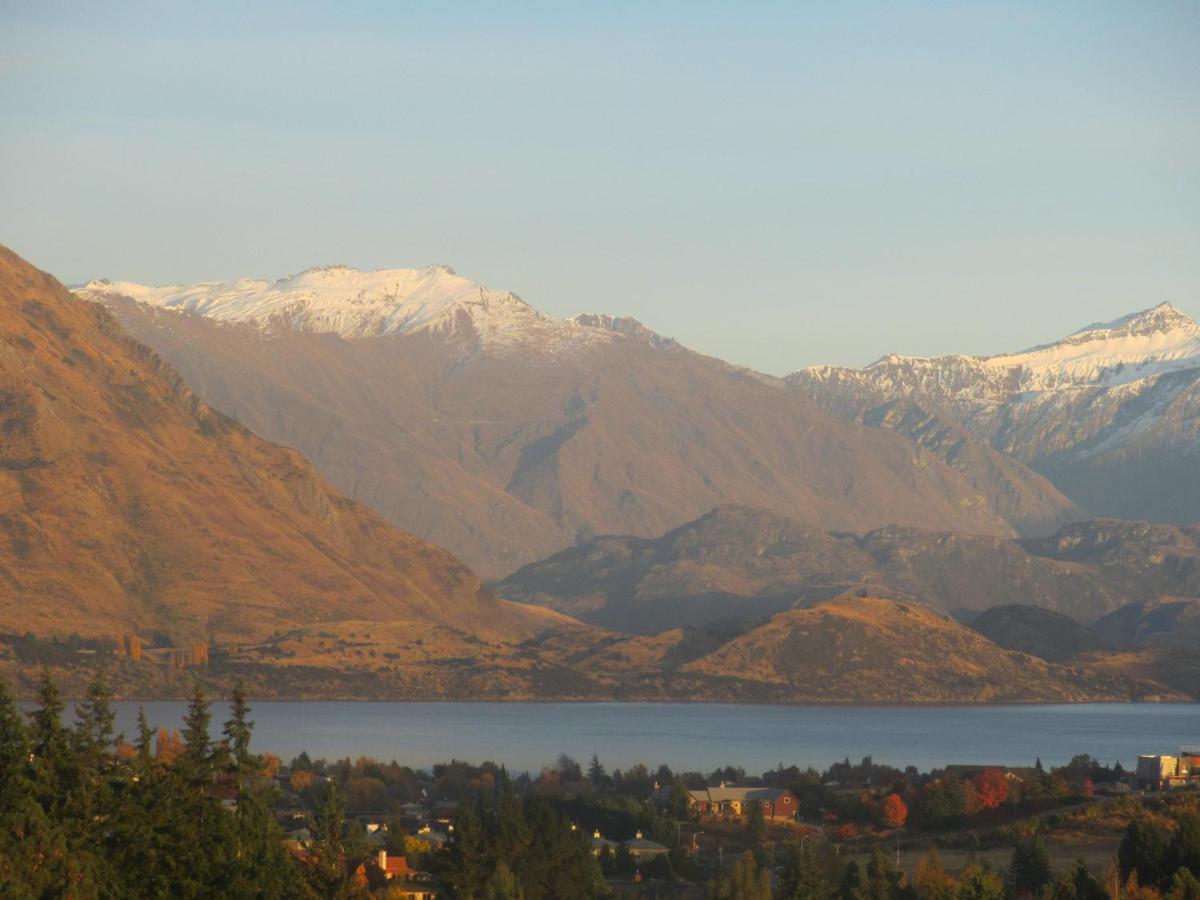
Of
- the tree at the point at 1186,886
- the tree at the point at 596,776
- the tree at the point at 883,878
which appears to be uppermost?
the tree at the point at 596,776

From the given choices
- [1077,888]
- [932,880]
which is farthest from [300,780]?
[1077,888]

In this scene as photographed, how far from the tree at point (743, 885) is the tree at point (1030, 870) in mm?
11123

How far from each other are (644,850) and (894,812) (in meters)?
20.7

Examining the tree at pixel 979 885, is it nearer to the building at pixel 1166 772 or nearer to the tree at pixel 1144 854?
the tree at pixel 1144 854

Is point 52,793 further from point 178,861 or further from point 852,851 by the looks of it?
point 852,851

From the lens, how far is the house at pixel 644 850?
13024 cm

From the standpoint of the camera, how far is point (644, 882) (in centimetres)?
12194

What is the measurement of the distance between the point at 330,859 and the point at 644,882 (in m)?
52.5

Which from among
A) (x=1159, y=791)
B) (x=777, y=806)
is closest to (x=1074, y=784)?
(x=1159, y=791)

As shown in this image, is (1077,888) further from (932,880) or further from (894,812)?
(894,812)

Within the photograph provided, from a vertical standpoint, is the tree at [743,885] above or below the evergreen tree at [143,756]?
below

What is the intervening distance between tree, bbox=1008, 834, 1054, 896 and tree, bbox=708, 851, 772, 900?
11123 millimetres

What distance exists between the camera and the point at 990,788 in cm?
15200

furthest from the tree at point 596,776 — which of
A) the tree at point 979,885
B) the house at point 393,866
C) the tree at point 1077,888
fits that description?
the tree at point 1077,888
